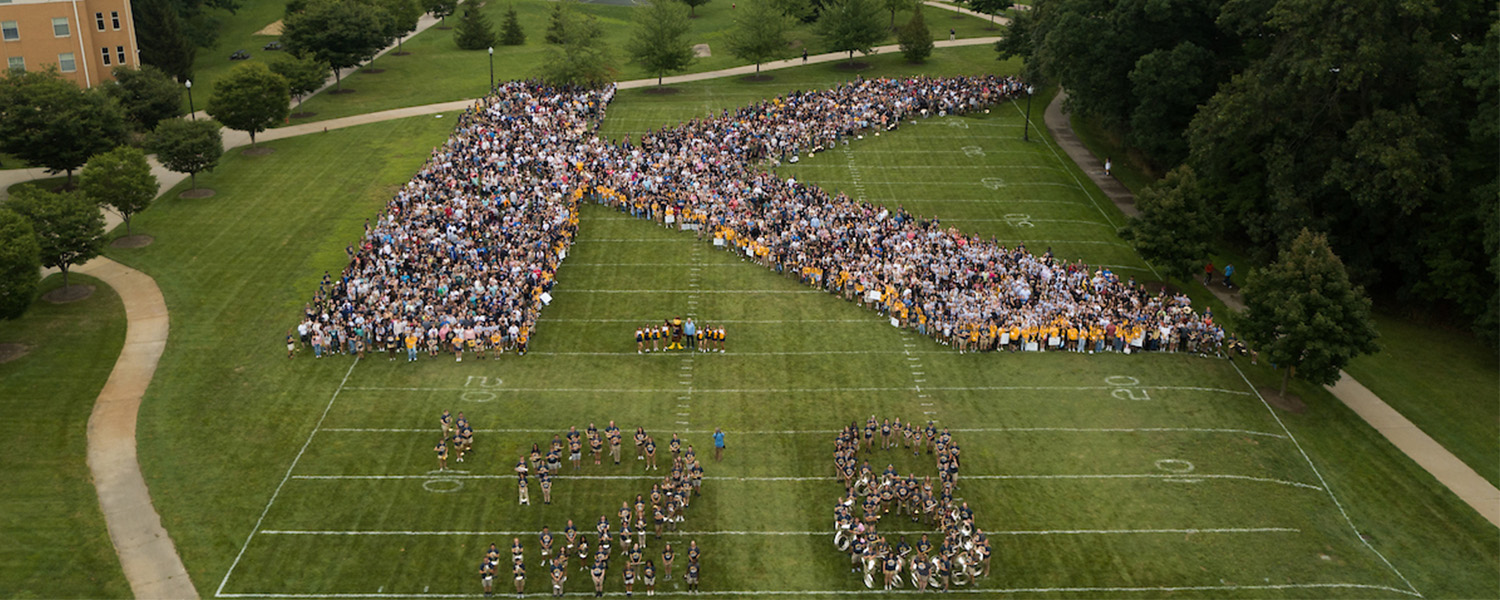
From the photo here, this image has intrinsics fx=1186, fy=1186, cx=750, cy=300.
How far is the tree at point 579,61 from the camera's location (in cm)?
7581

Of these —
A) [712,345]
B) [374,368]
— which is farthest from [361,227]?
[712,345]

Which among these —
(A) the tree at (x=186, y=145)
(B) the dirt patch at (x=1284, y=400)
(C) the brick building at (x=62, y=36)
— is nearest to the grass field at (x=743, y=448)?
(B) the dirt patch at (x=1284, y=400)

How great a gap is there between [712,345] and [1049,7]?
37243mm

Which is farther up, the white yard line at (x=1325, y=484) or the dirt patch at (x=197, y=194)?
the dirt patch at (x=197, y=194)

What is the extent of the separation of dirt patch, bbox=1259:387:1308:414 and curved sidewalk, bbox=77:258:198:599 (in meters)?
35.5

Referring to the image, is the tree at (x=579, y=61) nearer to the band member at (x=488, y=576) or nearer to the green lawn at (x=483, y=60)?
the green lawn at (x=483, y=60)

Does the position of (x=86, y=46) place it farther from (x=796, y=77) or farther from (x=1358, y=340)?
(x=1358, y=340)

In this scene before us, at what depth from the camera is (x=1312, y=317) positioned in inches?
1614

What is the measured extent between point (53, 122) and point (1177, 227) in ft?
173

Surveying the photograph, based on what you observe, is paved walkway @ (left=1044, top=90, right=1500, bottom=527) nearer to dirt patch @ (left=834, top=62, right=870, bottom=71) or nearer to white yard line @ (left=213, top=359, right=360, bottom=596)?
white yard line @ (left=213, top=359, right=360, bottom=596)

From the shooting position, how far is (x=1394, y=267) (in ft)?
174

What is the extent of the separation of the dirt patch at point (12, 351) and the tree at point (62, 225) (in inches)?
146

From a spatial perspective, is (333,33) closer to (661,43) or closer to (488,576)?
(661,43)

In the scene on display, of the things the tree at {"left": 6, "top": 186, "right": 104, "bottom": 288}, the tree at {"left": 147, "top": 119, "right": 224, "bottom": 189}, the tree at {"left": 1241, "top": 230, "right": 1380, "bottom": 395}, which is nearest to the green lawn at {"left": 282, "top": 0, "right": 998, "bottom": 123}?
the tree at {"left": 147, "top": 119, "right": 224, "bottom": 189}
